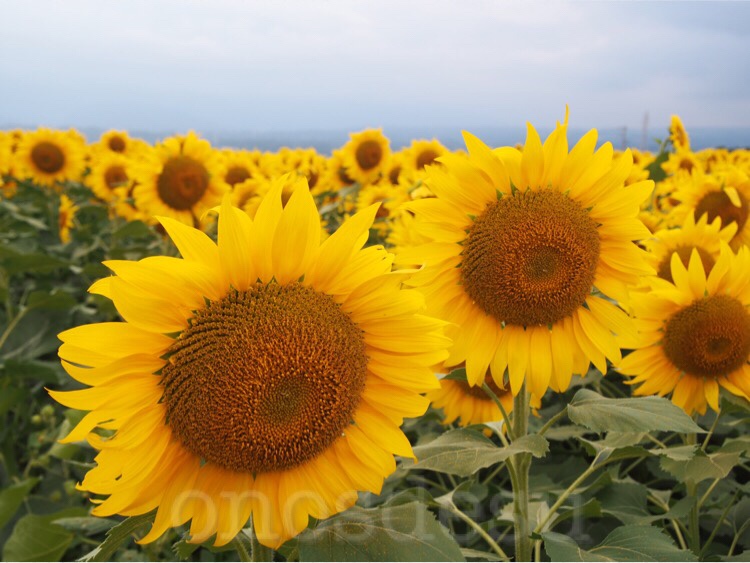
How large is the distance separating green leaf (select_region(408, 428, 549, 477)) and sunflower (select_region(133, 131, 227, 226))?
150 inches

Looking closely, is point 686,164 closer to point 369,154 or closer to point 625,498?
A: point 369,154

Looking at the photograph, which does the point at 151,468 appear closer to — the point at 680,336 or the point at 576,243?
the point at 576,243

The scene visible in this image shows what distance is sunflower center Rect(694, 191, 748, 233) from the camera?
4258 mm

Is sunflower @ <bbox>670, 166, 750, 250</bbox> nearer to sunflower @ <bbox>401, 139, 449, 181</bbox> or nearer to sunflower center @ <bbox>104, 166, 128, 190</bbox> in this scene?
→ sunflower @ <bbox>401, 139, 449, 181</bbox>

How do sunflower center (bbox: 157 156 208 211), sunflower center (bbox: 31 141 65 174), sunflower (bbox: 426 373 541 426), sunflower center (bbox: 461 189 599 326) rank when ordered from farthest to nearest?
1. sunflower center (bbox: 31 141 65 174)
2. sunflower center (bbox: 157 156 208 211)
3. sunflower (bbox: 426 373 541 426)
4. sunflower center (bbox: 461 189 599 326)

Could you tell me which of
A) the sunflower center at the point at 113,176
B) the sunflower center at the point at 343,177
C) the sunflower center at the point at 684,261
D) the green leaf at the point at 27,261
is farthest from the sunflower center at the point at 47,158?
the sunflower center at the point at 684,261

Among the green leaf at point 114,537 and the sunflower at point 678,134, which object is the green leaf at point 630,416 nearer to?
the green leaf at point 114,537

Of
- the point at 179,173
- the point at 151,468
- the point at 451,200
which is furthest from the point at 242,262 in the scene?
the point at 179,173

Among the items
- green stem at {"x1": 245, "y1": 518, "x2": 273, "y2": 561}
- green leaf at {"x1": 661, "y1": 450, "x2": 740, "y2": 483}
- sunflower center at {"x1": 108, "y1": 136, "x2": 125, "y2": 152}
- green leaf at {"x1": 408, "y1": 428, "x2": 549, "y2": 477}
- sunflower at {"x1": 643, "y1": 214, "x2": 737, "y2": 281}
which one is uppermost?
sunflower center at {"x1": 108, "y1": 136, "x2": 125, "y2": 152}

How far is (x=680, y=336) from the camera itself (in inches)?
96.0

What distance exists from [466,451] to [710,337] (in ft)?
3.73

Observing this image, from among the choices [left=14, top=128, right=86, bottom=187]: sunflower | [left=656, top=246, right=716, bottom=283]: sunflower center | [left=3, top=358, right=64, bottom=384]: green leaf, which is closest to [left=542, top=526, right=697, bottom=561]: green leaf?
[left=656, top=246, right=716, bottom=283]: sunflower center

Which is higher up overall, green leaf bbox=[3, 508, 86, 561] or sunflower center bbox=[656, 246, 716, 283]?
sunflower center bbox=[656, 246, 716, 283]

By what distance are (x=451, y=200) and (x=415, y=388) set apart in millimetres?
614
